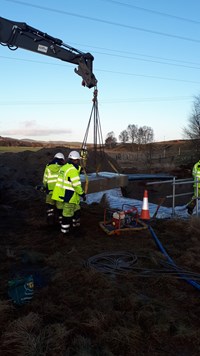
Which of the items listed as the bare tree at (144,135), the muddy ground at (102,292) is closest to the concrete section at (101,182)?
the muddy ground at (102,292)

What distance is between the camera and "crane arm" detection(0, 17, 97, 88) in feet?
32.2

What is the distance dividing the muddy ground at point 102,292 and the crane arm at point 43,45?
15.9 ft

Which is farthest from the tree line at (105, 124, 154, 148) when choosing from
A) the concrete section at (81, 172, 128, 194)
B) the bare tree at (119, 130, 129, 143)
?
the concrete section at (81, 172, 128, 194)

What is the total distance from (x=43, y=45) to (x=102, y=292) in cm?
805

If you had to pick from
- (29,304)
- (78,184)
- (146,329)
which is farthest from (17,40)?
(146,329)

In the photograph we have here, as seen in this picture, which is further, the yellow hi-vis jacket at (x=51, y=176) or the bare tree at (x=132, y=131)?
the bare tree at (x=132, y=131)

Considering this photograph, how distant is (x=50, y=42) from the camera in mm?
10461

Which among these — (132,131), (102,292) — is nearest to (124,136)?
(132,131)

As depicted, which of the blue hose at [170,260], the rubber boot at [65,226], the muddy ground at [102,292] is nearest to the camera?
the muddy ground at [102,292]

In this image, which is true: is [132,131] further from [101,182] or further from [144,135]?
[101,182]

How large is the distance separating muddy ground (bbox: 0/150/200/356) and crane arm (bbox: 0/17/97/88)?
485 cm

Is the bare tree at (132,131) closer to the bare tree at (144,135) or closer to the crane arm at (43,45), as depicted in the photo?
the bare tree at (144,135)

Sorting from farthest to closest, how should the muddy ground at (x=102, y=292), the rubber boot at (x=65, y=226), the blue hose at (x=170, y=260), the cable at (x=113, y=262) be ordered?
the rubber boot at (x=65, y=226) → the cable at (x=113, y=262) → the blue hose at (x=170, y=260) → the muddy ground at (x=102, y=292)

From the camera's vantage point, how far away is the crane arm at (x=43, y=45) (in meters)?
9.83
